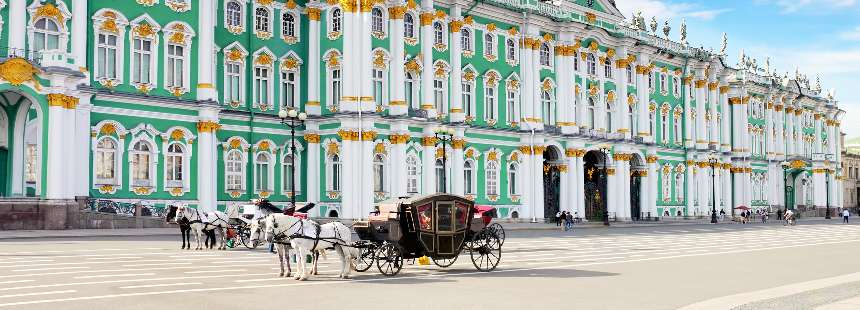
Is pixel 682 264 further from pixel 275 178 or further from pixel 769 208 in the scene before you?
pixel 769 208

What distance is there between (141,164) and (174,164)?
171cm

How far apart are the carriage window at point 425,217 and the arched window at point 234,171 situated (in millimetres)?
28303

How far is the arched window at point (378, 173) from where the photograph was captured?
51.4 metres

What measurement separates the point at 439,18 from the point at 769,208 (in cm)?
5316

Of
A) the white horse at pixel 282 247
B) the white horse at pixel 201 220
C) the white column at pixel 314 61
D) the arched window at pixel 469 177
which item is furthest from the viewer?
the arched window at pixel 469 177

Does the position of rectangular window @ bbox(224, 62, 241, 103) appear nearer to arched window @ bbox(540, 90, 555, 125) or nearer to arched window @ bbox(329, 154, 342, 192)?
arched window @ bbox(329, 154, 342, 192)

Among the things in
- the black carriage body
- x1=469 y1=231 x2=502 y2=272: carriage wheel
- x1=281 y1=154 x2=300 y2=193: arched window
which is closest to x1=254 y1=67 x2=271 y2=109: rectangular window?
x1=281 y1=154 x2=300 y2=193: arched window

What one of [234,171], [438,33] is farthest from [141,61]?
[438,33]

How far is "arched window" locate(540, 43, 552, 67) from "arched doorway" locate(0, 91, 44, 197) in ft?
112

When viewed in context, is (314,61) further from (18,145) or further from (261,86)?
(18,145)

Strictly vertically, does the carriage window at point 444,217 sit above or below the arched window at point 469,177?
below

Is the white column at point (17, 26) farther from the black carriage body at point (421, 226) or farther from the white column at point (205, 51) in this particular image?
the black carriage body at point (421, 226)

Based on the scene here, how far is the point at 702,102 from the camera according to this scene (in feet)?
263

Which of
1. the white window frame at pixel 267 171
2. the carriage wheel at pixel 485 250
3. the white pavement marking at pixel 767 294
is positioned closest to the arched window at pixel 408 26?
the white window frame at pixel 267 171
